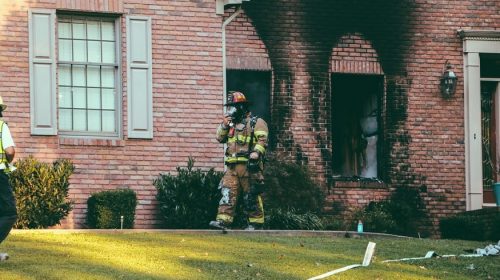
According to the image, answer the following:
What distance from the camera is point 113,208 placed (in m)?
21.8

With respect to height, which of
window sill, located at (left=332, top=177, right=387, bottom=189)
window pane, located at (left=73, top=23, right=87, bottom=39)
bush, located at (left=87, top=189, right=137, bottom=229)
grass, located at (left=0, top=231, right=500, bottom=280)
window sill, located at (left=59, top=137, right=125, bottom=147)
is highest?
window pane, located at (left=73, top=23, right=87, bottom=39)

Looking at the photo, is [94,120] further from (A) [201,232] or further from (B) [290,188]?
(A) [201,232]

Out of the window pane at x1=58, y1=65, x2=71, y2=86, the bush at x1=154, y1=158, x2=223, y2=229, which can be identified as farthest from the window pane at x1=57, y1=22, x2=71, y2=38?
the bush at x1=154, y1=158, x2=223, y2=229

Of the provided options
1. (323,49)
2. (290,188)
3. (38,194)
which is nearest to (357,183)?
(290,188)

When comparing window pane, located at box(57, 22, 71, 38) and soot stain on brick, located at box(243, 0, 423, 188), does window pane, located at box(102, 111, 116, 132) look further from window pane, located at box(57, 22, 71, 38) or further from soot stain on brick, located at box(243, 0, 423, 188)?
soot stain on brick, located at box(243, 0, 423, 188)

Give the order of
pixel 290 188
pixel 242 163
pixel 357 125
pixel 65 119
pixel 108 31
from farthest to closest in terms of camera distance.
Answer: pixel 357 125 → pixel 290 188 → pixel 108 31 → pixel 65 119 → pixel 242 163

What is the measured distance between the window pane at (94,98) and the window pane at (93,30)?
0.87 meters

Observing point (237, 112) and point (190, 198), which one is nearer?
point (237, 112)

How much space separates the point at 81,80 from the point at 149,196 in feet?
7.35

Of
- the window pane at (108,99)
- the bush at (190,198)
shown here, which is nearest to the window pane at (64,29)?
the window pane at (108,99)

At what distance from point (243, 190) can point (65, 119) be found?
381cm

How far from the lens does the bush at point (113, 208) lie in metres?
21.7

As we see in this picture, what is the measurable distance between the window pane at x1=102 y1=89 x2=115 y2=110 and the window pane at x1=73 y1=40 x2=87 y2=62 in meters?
0.66

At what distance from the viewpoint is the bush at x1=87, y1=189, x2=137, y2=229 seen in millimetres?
21688
